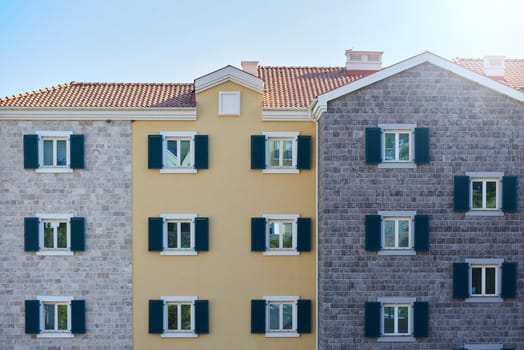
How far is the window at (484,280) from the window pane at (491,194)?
1.90 metres

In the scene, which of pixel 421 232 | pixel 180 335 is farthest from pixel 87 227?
pixel 421 232

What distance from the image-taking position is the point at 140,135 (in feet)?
57.9

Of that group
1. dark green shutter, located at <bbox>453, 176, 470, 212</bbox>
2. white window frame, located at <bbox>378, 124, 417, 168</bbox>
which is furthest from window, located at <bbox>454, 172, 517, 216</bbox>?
white window frame, located at <bbox>378, 124, 417, 168</bbox>

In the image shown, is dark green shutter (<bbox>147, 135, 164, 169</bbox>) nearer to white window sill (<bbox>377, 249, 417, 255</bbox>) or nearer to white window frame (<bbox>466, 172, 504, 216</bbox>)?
white window sill (<bbox>377, 249, 417, 255</bbox>)

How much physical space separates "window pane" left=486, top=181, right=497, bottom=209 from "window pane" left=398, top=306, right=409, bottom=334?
463 centimetres

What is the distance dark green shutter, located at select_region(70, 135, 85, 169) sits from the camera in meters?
17.4

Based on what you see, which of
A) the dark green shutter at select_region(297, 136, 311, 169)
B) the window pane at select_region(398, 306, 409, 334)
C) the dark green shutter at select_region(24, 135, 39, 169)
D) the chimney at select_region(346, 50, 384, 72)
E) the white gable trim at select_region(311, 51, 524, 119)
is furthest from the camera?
the chimney at select_region(346, 50, 384, 72)

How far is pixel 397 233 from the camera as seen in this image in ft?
53.3

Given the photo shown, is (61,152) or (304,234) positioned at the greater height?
(61,152)

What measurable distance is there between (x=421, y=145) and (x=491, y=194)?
10.2ft

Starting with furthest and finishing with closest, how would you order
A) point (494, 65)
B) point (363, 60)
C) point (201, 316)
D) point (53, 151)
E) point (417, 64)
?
point (363, 60) < point (494, 65) < point (53, 151) < point (201, 316) < point (417, 64)

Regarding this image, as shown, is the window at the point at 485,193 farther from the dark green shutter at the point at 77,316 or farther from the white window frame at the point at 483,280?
the dark green shutter at the point at 77,316

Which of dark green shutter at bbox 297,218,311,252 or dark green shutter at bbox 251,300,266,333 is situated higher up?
dark green shutter at bbox 297,218,311,252

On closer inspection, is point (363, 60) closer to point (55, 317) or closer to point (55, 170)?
point (55, 170)
